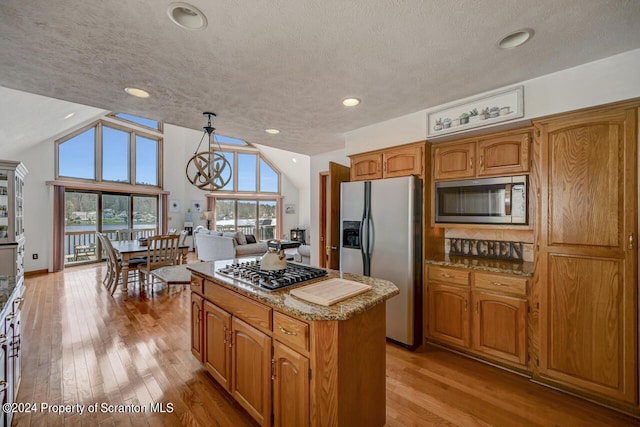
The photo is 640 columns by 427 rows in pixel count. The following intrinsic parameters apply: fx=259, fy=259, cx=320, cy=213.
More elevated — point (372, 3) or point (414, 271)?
point (372, 3)

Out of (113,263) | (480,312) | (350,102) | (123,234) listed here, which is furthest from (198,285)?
(123,234)

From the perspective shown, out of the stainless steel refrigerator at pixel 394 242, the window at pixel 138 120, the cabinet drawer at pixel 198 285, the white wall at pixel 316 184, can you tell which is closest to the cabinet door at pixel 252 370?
the cabinet drawer at pixel 198 285

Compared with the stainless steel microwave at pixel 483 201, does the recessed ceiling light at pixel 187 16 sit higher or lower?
higher

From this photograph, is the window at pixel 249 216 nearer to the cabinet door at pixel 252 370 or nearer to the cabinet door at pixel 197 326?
the cabinet door at pixel 197 326

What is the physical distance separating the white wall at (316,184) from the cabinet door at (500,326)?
2.69 metres

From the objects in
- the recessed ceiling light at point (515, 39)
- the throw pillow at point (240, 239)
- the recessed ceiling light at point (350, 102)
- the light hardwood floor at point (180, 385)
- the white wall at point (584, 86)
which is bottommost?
the light hardwood floor at point (180, 385)

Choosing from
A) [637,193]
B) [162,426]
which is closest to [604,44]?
[637,193]

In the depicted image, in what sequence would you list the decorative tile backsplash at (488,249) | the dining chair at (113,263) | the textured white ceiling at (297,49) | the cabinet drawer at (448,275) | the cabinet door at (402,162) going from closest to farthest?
1. the textured white ceiling at (297,49)
2. the cabinet drawer at (448,275)
3. the decorative tile backsplash at (488,249)
4. the cabinet door at (402,162)
5. the dining chair at (113,263)

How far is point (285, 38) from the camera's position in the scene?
1.55 metres

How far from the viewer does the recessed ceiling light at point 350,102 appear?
2.40 meters

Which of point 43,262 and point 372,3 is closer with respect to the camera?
point 372,3

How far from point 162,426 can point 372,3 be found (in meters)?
2.76

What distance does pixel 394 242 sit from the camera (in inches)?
104

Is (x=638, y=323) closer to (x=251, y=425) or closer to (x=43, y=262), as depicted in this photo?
(x=251, y=425)
